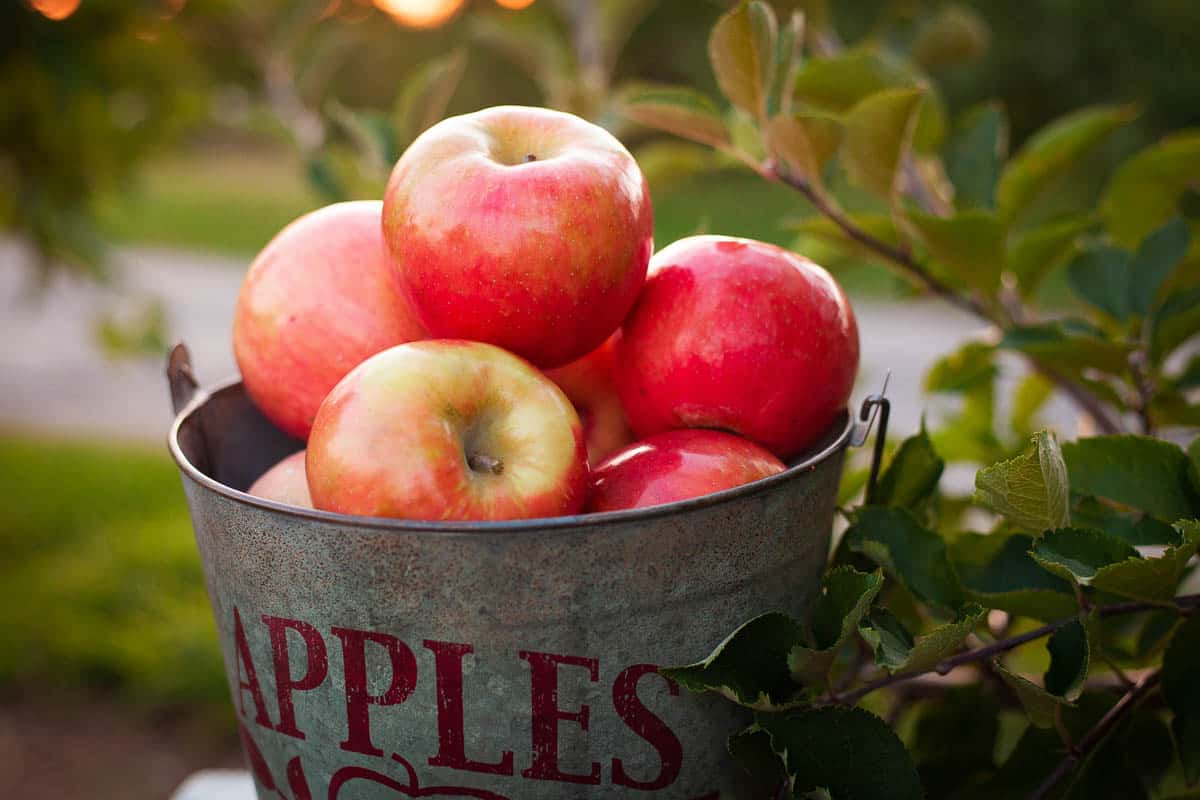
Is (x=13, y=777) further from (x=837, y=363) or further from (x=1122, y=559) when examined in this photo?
(x=1122, y=559)

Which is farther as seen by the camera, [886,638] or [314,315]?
[314,315]

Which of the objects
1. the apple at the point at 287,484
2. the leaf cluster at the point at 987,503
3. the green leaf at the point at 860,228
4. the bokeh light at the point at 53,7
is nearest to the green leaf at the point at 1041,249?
the leaf cluster at the point at 987,503

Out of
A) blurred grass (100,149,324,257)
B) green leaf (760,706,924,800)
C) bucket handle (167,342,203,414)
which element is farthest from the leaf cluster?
blurred grass (100,149,324,257)

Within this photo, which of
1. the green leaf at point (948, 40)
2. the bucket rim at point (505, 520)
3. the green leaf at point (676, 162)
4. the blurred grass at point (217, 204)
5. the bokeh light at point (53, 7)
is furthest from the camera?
the blurred grass at point (217, 204)

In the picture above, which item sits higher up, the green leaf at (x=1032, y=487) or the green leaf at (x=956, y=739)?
the green leaf at (x=1032, y=487)

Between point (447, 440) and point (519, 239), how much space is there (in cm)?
16

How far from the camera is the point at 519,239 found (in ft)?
2.45

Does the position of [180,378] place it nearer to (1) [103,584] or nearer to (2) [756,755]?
(2) [756,755]

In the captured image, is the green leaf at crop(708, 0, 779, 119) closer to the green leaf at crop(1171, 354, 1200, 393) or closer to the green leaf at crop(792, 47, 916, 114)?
the green leaf at crop(792, 47, 916, 114)

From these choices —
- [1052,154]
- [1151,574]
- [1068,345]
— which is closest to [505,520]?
[1151,574]

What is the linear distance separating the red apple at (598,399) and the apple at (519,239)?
9 centimetres

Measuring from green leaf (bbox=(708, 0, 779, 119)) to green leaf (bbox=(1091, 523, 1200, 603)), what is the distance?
0.46 meters

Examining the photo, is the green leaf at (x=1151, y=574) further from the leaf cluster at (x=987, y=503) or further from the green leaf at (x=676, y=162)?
the green leaf at (x=676, y=162)

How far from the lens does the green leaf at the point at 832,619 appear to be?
2.06ft
